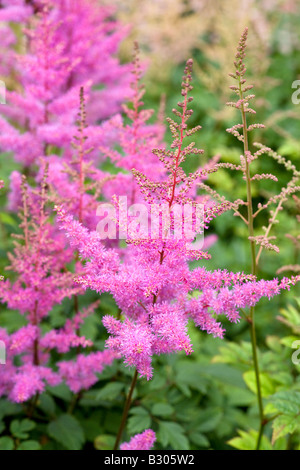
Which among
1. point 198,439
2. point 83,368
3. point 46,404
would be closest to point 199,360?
point 198,439

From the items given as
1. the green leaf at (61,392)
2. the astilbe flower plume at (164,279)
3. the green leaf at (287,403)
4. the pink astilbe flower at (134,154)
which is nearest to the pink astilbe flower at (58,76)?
the pink astilbe flower at (134,154)

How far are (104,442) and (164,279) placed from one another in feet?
3.10

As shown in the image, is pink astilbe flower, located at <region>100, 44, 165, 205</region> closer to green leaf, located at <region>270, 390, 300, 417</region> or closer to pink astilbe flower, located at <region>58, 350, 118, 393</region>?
pink astilbe flower, located at <region>58, 350, 118, 393</region>

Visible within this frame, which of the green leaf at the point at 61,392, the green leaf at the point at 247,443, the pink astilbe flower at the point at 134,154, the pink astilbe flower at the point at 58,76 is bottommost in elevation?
the green leaf at the point at 247,443

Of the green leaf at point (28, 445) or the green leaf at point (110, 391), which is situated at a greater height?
the green leaf at point (110, 391)

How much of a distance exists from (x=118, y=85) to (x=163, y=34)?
229cm

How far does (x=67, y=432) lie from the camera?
71.7 inches

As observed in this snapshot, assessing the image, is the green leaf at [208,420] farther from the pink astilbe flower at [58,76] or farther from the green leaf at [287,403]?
the pink astilbe flower at [58,76]

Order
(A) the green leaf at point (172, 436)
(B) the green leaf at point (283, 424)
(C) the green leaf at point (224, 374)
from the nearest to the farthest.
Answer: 1. (B) the green leaf at point (283, 424)
2. (A) the green leaf at point (172, 436)
3. (C) the green leaf at point (224, 374)

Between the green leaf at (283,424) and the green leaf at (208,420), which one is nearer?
the green leaf at (283,424)

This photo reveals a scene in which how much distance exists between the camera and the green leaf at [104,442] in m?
1.85

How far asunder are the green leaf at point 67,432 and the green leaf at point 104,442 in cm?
7

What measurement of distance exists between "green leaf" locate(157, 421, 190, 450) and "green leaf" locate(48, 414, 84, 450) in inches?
11.5
